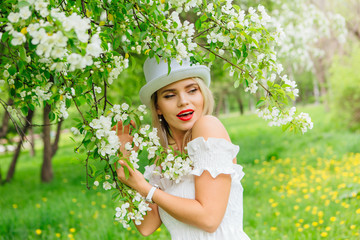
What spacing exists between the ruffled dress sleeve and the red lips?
211mm

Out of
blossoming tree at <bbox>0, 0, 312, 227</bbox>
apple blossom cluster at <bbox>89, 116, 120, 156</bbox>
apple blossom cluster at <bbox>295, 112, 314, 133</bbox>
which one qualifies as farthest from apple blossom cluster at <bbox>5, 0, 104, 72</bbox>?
apple blossom cluster at <bbox>295, 112, 314, 133</bbox>

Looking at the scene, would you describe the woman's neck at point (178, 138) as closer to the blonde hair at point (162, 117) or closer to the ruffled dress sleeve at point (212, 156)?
the blonde hair at point (162, 117)

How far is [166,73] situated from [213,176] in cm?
65

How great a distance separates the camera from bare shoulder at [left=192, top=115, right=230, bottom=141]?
1.95 metres

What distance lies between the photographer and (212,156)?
6.19ft

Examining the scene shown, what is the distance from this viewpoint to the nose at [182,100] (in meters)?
2.07

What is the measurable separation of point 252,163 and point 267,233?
167 inches

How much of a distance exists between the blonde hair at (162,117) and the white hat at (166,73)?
2.3 inches

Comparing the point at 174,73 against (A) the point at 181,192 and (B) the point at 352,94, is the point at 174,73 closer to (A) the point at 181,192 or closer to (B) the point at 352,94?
(A) the point at 181,192

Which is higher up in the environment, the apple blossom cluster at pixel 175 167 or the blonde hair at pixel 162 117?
the blonde hair at pixel 162 117

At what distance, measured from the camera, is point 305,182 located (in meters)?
6.37

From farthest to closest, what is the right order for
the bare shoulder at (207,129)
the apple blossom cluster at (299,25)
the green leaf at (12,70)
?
the apple blossom cluster at (299,25)
the bare shoulder at (207,129)
the green leaf at (12,70)

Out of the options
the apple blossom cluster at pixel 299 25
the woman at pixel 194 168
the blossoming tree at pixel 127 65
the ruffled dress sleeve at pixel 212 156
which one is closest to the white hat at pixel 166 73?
the woman at pixel 194 168

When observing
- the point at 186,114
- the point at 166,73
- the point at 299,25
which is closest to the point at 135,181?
the point at 186,114
